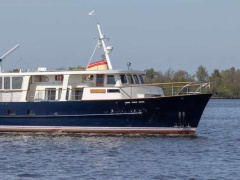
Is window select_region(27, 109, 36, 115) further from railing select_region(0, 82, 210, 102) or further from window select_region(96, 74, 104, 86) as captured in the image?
window select_region(96, 74, 104, 86)

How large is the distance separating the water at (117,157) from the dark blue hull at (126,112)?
2.46ft

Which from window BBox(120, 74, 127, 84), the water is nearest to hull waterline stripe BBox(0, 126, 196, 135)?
the water

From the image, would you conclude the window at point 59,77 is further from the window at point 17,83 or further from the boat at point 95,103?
the window at point 17,83

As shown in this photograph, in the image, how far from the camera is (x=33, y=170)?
2555 centimetres

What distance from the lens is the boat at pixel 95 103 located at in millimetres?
34750

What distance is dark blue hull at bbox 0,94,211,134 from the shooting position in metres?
34.6

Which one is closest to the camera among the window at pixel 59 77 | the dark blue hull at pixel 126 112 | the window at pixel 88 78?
the dark blue hull at pixel 126 112

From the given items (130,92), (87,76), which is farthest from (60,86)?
(130,92)

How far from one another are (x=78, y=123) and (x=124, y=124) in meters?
2.57

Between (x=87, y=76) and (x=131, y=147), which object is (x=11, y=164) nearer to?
(x=131, y=147)

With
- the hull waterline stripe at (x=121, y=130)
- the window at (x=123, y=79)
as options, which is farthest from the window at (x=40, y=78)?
the window at (x=123, y=79)

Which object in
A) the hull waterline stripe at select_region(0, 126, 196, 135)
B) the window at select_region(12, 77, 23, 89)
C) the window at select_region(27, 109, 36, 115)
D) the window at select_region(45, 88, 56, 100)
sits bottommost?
the hull waterline stripe at select_region(0, 126, 196, 135)

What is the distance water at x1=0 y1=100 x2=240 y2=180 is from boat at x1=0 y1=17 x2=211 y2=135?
1.86ft

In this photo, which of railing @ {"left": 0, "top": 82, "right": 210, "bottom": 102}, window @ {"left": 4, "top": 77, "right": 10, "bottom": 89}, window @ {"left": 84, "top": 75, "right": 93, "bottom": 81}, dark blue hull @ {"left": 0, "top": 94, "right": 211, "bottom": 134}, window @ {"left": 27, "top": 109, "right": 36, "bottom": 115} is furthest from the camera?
window @ {"left": 4, "top": 77, "right": 10, "bottom": 89}
